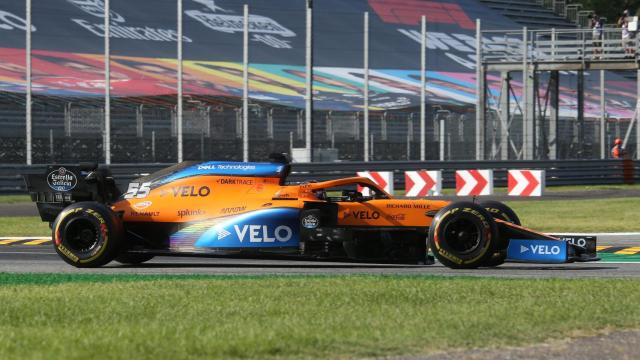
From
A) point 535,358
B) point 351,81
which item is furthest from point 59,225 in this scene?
point 351,81

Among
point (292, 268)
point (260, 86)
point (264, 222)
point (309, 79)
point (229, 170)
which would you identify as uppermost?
point (260, 86)

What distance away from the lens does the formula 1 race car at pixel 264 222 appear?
12242mm

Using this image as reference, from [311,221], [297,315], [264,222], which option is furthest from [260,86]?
[297,315]

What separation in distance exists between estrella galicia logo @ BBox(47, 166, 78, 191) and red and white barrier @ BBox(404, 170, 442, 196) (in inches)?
547

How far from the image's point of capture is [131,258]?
13.5m

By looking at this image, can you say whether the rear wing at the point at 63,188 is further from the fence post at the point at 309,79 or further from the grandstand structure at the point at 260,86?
the fence post at the point at 309,79

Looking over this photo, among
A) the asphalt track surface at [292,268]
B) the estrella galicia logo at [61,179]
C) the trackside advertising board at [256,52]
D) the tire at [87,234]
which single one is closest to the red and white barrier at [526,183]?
the trackside advertising board at [256,52]

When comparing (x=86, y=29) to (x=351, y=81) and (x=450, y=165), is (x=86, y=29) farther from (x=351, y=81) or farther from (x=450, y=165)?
(x=450, y=165)

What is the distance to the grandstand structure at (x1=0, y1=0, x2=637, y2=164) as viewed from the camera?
2808 cm

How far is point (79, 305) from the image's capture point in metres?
9.01

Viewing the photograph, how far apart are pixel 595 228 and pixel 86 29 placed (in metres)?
22.8

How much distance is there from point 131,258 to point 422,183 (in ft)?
46.2

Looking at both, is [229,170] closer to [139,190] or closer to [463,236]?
[139,190]

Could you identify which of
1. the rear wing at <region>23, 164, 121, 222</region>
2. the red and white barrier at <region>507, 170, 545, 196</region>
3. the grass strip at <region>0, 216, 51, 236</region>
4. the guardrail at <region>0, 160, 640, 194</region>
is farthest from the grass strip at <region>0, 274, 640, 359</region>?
the red and white barrier at <region>507, 170, 545, 196</region>
